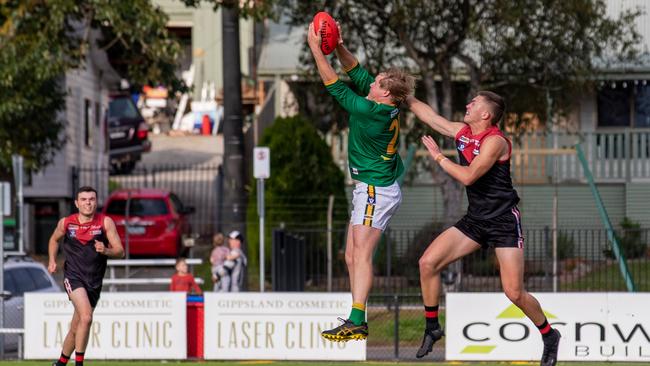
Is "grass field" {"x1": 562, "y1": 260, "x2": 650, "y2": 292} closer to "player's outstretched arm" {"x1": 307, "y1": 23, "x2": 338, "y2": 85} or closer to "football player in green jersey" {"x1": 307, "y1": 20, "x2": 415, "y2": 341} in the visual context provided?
"football player in green jersey" {"x1": 307, "y1": 20, "x2": 415, "y2": 341}

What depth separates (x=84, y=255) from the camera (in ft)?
45.4

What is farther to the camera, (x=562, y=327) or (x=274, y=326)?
(x=274, y=326)

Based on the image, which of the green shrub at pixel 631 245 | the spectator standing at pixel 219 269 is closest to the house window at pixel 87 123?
the spectator standing at pixel 219 269

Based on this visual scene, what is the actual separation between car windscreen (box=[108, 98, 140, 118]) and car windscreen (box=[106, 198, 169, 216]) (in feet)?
40.2

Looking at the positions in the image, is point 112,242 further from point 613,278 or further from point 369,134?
point 613,278

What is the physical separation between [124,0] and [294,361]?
744 cm

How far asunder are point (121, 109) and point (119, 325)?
23426 mm

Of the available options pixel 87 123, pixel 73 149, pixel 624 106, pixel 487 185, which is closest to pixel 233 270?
pixel 487 185

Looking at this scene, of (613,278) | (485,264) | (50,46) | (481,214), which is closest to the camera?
(481,214)

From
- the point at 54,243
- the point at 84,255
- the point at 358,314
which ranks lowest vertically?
the point at 358,314

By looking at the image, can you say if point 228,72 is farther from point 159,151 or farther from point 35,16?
point 159,151

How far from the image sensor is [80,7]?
2408cm

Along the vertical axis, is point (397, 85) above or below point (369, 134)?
above

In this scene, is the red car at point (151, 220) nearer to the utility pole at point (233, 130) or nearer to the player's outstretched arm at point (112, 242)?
the utility pole at point (233, 130)
